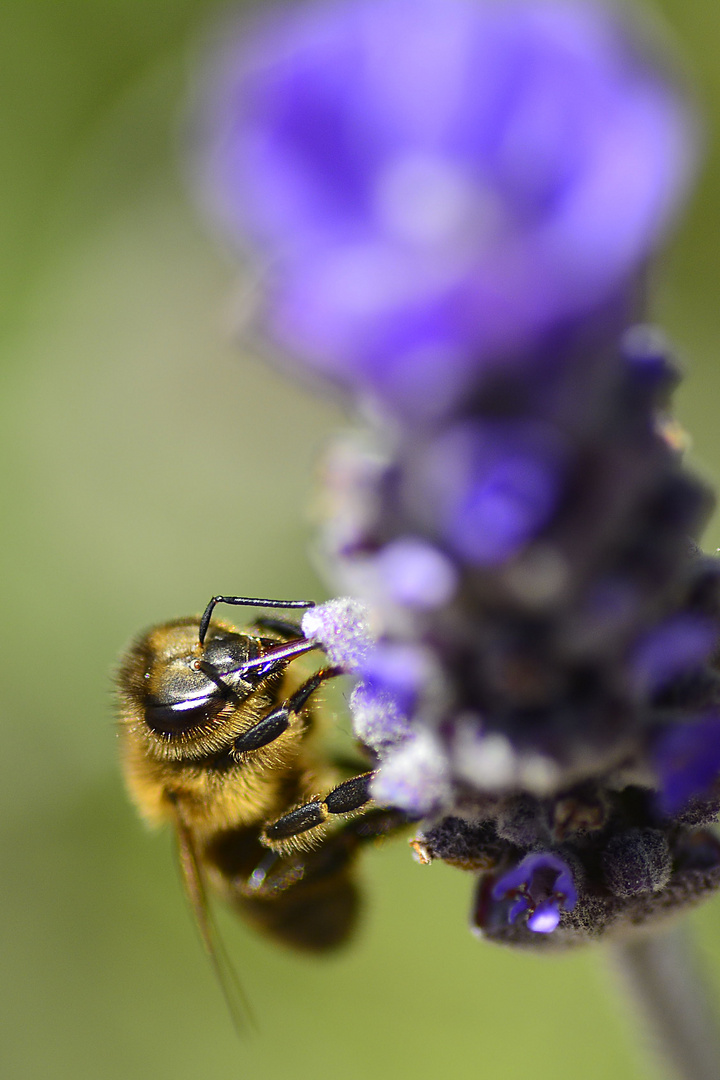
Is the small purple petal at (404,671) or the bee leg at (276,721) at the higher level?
the bee leg at (276,721)

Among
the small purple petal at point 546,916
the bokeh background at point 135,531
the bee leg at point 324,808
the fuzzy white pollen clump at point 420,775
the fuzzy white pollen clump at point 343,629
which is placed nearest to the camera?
the fuzzy white pollen clump at point 420,775

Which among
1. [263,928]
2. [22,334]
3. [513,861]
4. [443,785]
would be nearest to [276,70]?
[443,785]

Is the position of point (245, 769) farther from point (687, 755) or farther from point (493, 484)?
point (493, 484)

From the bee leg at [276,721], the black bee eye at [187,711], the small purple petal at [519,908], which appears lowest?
the small purple petal at [519,908]

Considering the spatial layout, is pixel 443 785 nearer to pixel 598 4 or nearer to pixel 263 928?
pixel 598 4

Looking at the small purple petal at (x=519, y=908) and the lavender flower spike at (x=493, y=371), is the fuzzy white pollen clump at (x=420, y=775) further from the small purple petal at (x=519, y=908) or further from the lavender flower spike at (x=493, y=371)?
the small purple petal at (x=519, y=908)

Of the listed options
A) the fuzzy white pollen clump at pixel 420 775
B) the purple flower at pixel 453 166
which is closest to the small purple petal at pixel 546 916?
the fuzzy white pollen clump at pixel 420 775

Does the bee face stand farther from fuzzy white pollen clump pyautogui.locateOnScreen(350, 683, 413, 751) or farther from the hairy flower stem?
the hairy flower stem
